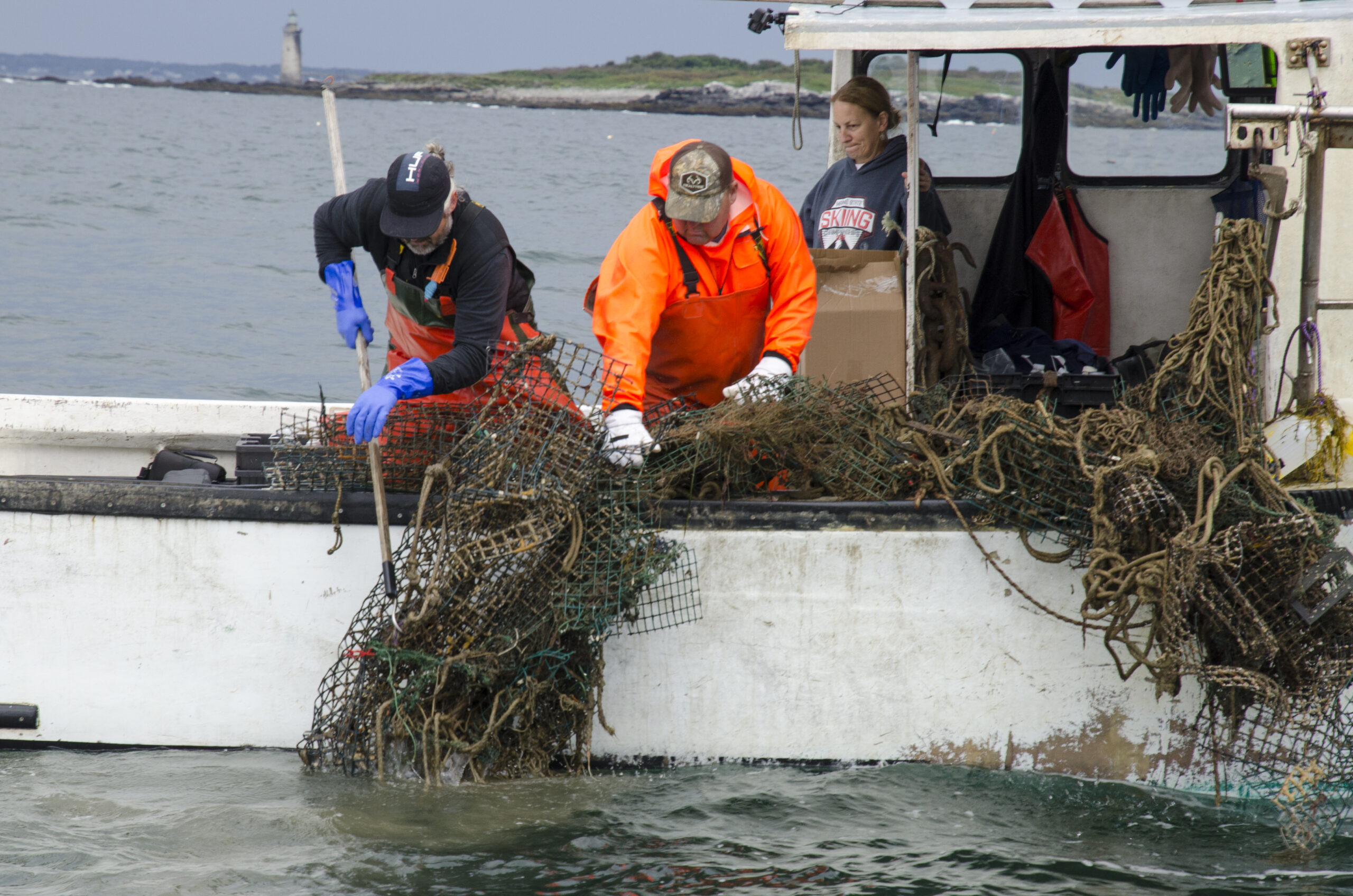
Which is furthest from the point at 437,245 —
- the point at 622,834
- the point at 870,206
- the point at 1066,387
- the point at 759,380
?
the point at 1066,387

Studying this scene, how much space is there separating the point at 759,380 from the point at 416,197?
131 centimetres

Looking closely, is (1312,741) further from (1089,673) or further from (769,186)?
(769,186)

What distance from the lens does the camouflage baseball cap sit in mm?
3826

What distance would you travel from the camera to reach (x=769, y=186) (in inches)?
165

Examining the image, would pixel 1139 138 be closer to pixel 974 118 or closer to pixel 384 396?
pixel 974 118

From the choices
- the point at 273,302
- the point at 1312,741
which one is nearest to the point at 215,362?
the point at 273,302

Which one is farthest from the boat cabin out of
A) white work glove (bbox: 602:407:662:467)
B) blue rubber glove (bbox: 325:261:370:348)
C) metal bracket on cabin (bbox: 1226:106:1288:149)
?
blue rubber glove (bbox: 325:261:370:348)

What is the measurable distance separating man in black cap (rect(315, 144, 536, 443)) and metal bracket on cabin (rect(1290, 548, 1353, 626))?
8.68ft

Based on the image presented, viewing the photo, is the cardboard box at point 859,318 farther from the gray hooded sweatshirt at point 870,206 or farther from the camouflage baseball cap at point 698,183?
the camouflage baseball cap at point 698,183

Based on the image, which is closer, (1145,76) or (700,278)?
(700,278)

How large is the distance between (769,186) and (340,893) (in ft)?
8.84

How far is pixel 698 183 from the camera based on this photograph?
382 centimetres

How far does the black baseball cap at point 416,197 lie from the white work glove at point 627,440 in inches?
36.3

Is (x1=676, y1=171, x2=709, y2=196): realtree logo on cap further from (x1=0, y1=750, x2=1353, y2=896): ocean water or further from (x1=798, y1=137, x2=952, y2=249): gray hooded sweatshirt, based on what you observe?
(x1=0, y1=750, x2=1353, y2=896): ocean water
